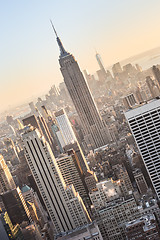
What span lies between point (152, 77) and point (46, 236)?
975 inches

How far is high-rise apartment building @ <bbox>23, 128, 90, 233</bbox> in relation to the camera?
19.2 metres

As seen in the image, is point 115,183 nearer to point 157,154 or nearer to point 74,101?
point 157,154

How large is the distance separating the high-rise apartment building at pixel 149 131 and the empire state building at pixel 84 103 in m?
21.2

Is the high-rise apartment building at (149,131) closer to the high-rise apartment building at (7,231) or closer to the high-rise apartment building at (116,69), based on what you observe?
the high-rise apartment building at (7,231)

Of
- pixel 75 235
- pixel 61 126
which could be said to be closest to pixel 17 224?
pixel 75 235

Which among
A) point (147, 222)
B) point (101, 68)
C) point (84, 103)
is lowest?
point (147, 222)

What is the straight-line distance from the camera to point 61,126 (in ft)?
138

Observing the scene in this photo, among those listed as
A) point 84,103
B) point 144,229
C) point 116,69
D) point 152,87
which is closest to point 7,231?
point 144,229

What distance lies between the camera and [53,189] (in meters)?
19.8

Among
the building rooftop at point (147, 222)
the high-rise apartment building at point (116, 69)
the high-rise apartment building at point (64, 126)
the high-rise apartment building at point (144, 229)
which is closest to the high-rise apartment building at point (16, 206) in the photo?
the high-rise apartment building at point (144, 229)

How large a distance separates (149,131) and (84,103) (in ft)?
79.0

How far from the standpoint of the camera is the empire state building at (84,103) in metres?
41.6

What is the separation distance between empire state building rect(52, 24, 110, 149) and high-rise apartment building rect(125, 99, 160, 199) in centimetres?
2122

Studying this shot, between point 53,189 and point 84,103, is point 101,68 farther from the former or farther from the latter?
point 53,189
